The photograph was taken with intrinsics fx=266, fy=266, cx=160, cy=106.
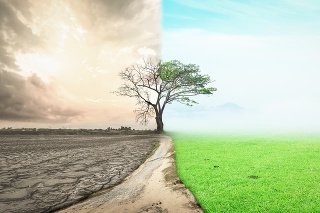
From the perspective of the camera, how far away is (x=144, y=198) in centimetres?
639

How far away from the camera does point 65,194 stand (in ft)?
23.1

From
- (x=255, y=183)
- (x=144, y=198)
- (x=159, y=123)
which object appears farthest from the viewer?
(x=159, y=123)

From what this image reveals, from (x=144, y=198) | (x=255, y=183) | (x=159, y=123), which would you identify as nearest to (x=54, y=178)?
(x=144, y=198)

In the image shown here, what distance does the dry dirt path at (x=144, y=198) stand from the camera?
569cm

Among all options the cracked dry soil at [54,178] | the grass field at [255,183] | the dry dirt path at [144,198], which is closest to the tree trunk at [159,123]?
the cracked dry soil at [54,178]

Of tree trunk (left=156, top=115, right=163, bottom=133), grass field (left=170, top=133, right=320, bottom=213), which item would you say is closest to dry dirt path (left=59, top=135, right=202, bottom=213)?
grass field (left=170, top=133, right=320, bottom=213)

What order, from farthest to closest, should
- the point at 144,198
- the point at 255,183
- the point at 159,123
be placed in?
the point at 159,123 < the point at 255,183 < the point at 144,198

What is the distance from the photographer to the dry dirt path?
5691mm

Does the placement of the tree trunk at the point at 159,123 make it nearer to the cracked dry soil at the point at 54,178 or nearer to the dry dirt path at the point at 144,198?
the cracked dry soil at the point at 54,178

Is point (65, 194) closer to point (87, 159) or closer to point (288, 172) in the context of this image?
point (87, 159)

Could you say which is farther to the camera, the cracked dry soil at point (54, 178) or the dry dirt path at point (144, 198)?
the cracked dry soil at point (54, 178)

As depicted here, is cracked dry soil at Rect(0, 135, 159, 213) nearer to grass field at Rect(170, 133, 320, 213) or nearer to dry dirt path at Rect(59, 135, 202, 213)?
dry dirt path at Rect(59, 135, 202, 213)

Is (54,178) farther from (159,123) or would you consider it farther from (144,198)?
(159,123)

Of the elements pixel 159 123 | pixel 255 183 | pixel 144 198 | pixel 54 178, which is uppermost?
pixel 159 123
